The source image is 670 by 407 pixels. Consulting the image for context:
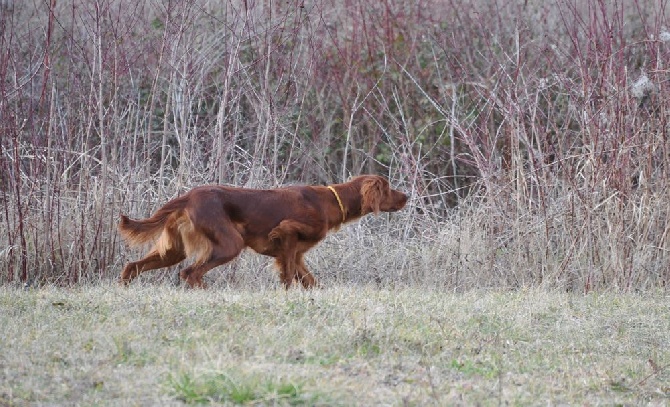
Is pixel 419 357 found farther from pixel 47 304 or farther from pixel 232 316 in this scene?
pixel 47 304

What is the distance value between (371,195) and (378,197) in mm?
80

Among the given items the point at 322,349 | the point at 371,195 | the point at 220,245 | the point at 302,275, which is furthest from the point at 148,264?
the point at 322,349

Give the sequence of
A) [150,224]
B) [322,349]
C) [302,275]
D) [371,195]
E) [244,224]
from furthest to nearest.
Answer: [371,195] → [302,275] → [244,224] → [150,224] → [322,349]

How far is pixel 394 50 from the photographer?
44.1ft

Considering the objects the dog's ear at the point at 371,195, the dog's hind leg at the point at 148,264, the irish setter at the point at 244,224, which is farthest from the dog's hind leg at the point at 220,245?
the dog's ear at the point at 371,195

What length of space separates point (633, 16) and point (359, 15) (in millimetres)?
3735

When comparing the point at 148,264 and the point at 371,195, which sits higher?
the point at 371,195

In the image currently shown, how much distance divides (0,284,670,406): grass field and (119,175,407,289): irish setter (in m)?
0.61

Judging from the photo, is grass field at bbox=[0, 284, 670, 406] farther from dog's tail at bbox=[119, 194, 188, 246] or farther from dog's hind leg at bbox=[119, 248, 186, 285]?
dog's hind leg at bbox=[119, 248, 186, 285]

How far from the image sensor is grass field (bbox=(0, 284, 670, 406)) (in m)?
4.29

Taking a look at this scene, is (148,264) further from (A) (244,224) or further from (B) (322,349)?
(B) (322,349)

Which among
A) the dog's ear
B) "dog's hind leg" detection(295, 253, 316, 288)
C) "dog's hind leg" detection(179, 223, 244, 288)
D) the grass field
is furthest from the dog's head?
the grass field

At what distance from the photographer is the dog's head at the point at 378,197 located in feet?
28.0

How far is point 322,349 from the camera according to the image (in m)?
5.12
